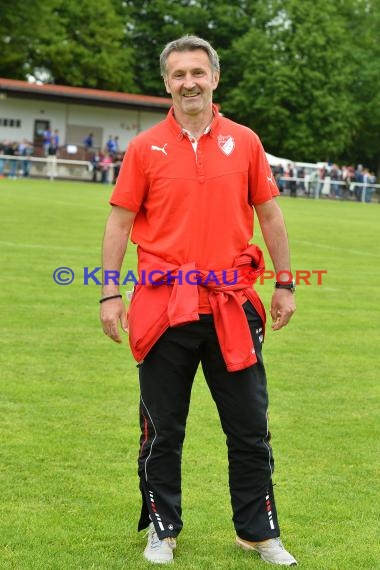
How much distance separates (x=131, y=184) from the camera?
4.68 meters

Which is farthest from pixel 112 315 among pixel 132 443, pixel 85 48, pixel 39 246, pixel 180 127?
pixel 85 48

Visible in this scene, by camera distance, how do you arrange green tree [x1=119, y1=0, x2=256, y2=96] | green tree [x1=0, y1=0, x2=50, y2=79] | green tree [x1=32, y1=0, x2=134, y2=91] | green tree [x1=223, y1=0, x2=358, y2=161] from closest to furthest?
green tree [x1=0, y1=0, x2=50, y2=79], green tree [x1=32, y1=0, x2=134, y2=91], green tree [x1=223, y1=0, x2=358, y2=161], green tree [x1=119, y1=0, x2=256, y2=96]

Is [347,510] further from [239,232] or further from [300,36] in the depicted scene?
[300,36]

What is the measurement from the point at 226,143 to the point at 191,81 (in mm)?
317

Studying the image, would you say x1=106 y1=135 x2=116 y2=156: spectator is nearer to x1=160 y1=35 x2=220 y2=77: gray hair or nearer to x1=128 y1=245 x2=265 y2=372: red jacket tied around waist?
x1=160 y1=35 x2=220 y2=77: gray hair

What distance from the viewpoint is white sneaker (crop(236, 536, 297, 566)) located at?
4.75m

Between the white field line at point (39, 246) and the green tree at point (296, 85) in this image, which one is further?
the green tree at point (296, 85)

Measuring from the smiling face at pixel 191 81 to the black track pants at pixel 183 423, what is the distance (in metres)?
0.91

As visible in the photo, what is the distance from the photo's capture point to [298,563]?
4.76 meters

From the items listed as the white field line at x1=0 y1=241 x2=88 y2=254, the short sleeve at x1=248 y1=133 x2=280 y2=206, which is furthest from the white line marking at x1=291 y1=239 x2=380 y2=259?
the short sleeve at x1=248 y1=133 x2=280 y2=206

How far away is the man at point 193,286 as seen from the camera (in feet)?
15.2

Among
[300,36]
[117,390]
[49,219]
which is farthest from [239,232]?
[300,36]

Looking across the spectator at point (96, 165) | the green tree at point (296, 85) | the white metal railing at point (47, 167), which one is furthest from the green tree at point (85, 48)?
the spectator at point (96, 165)

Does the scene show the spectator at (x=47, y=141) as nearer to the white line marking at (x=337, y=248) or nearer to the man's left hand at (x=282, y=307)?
the white line marking at (x=337, y=248)
